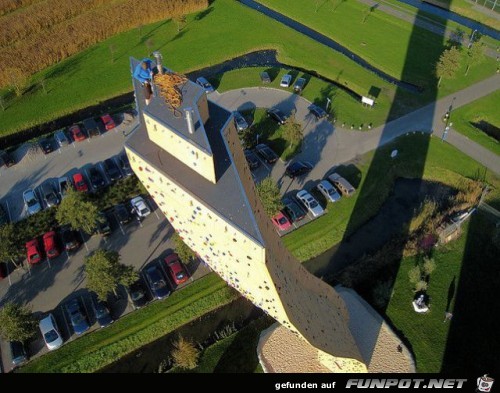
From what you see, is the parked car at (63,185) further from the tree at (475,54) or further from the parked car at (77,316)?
the tree at (475,54)

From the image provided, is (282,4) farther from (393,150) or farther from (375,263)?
(375,263)

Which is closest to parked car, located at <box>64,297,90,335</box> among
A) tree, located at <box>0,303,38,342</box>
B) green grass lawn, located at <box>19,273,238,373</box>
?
green grass lawn, located at <box>19,273,238,373</box>

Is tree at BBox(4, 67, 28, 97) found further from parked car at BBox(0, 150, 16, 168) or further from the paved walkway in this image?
the paved walkway

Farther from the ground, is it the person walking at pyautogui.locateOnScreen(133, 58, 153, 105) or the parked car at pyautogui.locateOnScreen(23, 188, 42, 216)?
the person walking at pyautogui.locateOnScreen(133, 58, 153, 105)

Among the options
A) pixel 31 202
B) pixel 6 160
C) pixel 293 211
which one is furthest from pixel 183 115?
pixel 6 160

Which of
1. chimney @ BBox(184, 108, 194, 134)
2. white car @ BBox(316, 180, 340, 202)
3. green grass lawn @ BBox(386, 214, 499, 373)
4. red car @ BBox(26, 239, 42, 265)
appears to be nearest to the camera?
chimney @ BBox(184, 108, 194, 134)

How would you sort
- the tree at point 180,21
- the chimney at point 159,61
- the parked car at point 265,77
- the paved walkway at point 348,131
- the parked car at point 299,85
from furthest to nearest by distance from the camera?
the tree at point 180,21 < the parked car at point 265,77 < the parked car at point 299,85 < the paved walkway at point 348,131 < the chimney at point 159,61

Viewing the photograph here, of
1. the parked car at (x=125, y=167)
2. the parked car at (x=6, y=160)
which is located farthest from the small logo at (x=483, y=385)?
the parked car at (x=6, y=160)

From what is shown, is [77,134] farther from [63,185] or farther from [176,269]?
[176,269]
